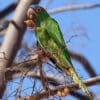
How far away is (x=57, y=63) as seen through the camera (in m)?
1.24

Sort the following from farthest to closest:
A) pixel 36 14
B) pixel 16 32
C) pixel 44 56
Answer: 1. pixel 16 32
2. pixel 36 14
3. pixel 44 56

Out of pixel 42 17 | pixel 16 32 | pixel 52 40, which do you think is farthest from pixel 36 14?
pixel 16 32

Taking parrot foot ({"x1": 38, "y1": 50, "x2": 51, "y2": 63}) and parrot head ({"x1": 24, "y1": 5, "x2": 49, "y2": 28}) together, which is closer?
parrot foot ({"x1": 38, "y1": 50, "x2": 51, "y2": 63})

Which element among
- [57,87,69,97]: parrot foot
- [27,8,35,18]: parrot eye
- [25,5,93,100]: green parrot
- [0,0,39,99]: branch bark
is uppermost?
[0,0,39,99]: branch bark

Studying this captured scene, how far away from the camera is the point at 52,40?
4.52 feet

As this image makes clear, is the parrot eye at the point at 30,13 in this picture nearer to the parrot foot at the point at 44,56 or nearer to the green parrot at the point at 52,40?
the green parrot at the point at 52,40

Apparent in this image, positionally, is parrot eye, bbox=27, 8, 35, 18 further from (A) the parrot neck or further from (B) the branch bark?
(B) the branch bark

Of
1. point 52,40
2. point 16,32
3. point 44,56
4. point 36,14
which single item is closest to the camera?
point 44,56

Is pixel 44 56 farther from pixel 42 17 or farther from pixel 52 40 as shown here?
pixel 42 17

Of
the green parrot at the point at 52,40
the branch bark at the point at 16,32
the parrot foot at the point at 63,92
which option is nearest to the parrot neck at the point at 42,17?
the green parrot at the point at 52,40

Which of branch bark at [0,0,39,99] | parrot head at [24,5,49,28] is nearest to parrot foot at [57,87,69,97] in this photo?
parrot head at [24,5,49,28]

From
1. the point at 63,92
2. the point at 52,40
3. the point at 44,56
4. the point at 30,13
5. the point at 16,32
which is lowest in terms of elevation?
the point at 63,92

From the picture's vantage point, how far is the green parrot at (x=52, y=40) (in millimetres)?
1241

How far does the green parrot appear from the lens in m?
1.24
